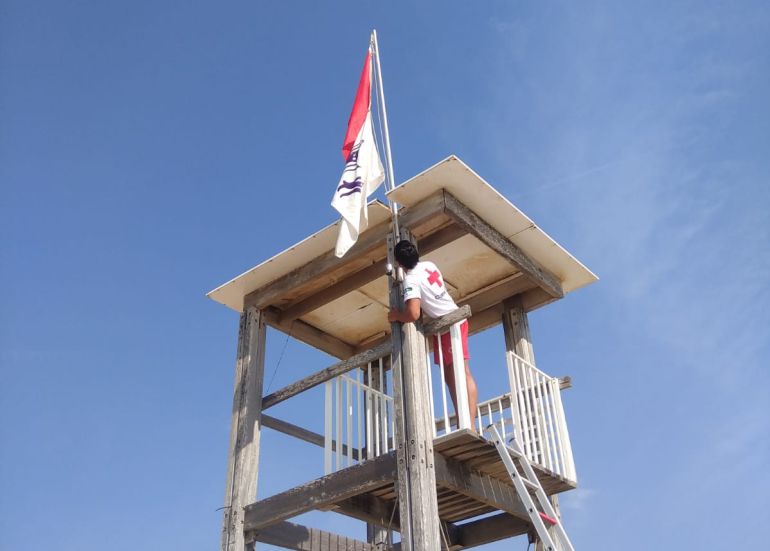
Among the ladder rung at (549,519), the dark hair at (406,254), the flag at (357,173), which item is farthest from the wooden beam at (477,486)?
the flag at (357,173)

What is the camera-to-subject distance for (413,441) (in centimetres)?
699

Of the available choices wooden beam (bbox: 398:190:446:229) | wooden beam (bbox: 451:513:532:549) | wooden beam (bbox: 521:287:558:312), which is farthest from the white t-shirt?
wooden beam (bbox: 451:513:532:549)

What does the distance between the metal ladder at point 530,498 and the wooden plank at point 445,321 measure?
1.00m

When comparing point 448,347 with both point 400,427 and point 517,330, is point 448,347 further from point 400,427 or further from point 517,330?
point 517,330

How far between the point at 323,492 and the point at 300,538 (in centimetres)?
126

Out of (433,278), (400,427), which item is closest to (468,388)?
(400,427)

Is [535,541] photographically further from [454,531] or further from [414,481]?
[414,481]

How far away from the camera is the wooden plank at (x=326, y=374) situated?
793 cm

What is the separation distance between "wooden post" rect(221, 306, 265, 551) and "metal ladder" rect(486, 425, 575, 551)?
275cm

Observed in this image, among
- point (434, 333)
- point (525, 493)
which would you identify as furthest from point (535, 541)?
point (434, 333)

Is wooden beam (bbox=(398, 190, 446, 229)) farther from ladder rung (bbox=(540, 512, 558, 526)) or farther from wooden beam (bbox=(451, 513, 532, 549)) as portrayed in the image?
wooden beam (bbox=(451, 513, 532, 549))

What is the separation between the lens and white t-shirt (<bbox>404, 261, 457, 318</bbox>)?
7.57m

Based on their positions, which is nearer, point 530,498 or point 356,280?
point 530,498

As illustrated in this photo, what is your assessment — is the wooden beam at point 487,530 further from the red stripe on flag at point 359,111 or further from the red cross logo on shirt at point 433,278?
the red stripe on flag at point 359,111
